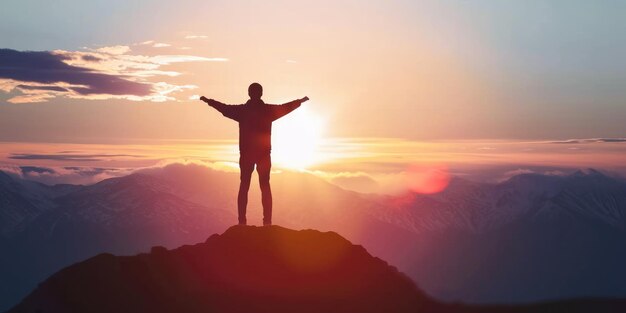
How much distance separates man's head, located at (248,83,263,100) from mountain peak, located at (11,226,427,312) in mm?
5170

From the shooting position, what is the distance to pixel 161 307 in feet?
60.8

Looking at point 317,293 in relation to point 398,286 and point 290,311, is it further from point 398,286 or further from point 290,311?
point 398,286

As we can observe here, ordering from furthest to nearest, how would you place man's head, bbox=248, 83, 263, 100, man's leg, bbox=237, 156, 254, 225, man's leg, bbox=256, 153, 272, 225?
1. man's leg, bbox=256, 153, 272, 225
2. man's leg, bbox=237, 156, 254, 225
3. man's head, bbox=248, 83, 263, 100

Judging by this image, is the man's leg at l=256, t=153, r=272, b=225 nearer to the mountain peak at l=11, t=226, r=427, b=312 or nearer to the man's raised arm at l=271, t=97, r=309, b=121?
the man's raised arm at l=271, t=97, r=309, b=121

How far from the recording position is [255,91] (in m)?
25.3

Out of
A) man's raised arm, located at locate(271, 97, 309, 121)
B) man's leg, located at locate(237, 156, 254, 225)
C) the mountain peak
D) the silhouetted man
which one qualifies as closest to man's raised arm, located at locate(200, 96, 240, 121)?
the silhouetted man

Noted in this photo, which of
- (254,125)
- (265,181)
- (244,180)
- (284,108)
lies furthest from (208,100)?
(265,181)

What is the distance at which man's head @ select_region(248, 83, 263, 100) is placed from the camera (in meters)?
25.3

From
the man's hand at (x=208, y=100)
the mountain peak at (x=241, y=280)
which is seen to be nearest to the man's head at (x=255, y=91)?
the man's hand at (x=208, y=100)

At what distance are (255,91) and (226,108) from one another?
1258 millimetres

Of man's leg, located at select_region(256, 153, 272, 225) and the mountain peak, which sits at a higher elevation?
man's leg, located at select_region(256, 153, 272, 225)

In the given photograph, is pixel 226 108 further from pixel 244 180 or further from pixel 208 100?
pixel 244 180

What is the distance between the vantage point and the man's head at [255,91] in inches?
995

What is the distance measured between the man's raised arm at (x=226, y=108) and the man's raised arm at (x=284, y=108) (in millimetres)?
1341
